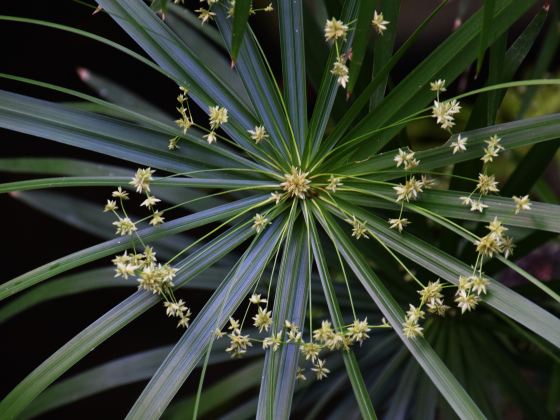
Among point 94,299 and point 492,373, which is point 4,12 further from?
point 492,373

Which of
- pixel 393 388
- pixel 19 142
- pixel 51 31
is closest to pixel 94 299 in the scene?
pixel 19 142

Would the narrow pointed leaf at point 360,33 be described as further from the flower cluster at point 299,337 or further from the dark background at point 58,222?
the dark background at point 58,222

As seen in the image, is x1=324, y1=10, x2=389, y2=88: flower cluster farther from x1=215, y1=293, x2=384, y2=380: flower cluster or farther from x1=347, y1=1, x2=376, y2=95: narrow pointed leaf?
x1=215, y1=293, x2=384, y2=380: flower cluster

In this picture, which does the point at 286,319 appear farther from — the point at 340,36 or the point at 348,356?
the point at 340,36

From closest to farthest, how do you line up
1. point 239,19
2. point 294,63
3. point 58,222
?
point 239,19, point 294,63, point 58,222

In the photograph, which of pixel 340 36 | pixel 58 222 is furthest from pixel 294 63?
pixel 58 222

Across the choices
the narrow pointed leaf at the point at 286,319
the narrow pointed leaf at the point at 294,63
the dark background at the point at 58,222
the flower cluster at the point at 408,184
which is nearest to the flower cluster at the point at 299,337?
the narrow pointed leaf at the point at 286,319

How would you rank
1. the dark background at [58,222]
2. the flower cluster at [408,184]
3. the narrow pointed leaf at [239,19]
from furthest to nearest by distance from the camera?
the dark background at [58,222], the flower cluster at [408,184], the narrow pointed leaf at [239,19]

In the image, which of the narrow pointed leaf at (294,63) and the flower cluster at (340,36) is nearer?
the flower cluster at (340,36)

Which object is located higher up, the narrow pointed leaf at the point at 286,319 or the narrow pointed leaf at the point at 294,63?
the narrow pointed leaf at the point at 294,63

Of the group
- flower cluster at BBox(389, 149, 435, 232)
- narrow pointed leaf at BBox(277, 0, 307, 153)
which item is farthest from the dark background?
flower cluster at BBox(389, 149, 435, 232)
